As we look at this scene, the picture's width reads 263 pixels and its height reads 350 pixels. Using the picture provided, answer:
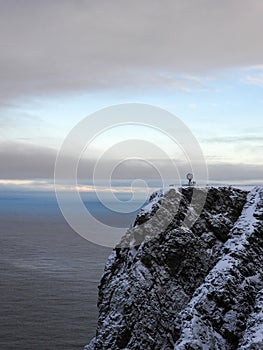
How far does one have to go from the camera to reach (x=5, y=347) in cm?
8575

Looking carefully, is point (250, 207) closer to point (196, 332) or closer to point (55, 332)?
point (196, 332)

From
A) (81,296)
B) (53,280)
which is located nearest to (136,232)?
(81,296)

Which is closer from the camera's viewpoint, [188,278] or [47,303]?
[188,278]

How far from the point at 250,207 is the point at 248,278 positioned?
13999mm

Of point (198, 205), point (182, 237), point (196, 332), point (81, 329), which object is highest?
point (198, 205)

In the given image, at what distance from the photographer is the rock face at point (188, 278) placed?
166 ft

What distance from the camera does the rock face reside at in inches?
1993

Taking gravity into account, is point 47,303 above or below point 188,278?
below

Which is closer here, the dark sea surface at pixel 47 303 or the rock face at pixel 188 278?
the rock face at pixel 188 278

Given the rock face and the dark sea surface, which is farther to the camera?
the dark sea surface

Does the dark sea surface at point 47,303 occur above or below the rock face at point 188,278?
below

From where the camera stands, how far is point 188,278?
194 feet

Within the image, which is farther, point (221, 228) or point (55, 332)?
point (55, 332)

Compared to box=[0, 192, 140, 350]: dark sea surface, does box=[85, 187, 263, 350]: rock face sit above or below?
above
